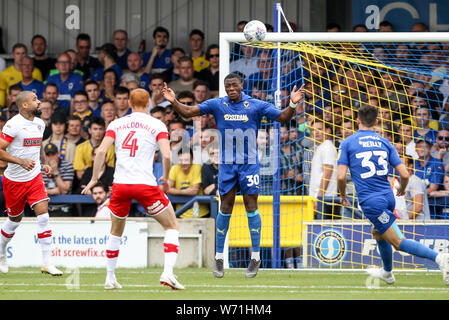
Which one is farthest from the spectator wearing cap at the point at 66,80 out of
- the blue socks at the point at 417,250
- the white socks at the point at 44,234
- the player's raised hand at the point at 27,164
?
the blue socks at the point at 417,250

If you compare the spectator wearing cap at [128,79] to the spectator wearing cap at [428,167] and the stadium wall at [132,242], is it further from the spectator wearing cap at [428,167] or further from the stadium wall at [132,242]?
the spectator wearing cap at [428,167]

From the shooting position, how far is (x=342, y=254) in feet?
38.5

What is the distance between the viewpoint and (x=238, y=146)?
10094mm

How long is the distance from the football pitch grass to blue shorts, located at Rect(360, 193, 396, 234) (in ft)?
2.21

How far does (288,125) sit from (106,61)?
438 cm

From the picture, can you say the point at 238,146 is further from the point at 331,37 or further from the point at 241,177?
the point at 331,37

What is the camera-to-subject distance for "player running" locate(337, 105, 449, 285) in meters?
8.76

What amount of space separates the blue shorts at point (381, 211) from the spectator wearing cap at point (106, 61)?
8.37 metres

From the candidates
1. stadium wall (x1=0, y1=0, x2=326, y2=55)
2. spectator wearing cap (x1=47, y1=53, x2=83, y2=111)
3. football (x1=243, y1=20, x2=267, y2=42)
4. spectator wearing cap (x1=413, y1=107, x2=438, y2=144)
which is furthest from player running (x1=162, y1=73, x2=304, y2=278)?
stadium wall (x1=0, y1=0, x2=326, y2=55)

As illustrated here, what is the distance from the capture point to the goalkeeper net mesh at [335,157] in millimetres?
11750
